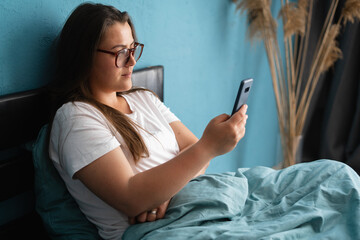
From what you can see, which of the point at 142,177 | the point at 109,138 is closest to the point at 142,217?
the point at 142,177

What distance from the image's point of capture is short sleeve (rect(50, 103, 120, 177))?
97 centimetres

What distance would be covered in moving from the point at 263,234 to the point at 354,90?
7.32 feet

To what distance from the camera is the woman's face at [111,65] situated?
1125 mm

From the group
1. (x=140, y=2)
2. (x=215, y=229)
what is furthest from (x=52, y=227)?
(x=140, y=2)

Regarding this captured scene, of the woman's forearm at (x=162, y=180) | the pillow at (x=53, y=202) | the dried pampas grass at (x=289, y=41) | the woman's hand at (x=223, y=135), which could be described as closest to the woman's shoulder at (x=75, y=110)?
the pillow at (x=53, y=202)

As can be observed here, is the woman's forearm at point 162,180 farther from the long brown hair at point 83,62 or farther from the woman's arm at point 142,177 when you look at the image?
the long brown hair at point 83,62

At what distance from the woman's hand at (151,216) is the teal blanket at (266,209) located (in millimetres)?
20

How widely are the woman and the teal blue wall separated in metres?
0.11

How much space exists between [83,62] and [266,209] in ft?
2.44

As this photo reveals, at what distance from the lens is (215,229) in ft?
3.13

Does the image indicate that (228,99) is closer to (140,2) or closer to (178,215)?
(140,2)

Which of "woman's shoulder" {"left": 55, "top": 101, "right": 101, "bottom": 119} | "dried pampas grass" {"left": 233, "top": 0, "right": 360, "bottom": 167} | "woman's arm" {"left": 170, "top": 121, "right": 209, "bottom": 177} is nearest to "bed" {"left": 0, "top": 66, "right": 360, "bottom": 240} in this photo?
"woman's shoulder" {"left": 55, "top": 101, "right": 101, "bottom": 119}

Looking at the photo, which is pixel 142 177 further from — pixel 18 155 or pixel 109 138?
pixel 18 155

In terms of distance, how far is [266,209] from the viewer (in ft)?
3.73
